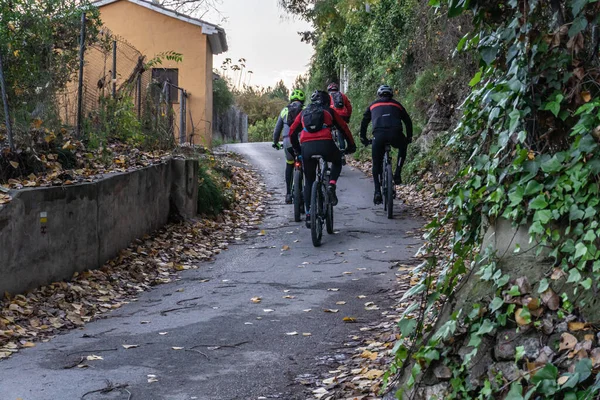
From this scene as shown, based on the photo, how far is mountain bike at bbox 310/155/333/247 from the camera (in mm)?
11219

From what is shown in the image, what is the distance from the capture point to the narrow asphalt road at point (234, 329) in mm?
5641

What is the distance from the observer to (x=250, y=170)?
879 inches

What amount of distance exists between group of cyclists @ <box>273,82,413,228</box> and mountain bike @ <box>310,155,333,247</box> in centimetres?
10

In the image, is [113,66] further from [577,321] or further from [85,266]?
[577,321]

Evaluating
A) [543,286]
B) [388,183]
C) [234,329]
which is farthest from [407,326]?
[388,183]

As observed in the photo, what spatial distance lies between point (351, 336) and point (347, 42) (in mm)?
23555

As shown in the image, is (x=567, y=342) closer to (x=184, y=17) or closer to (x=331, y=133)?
(x=331, y=133)

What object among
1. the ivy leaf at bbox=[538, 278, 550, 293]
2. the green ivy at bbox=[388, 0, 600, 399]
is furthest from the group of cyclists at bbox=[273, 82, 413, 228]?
the ivy leaf at bbox=[538, 278, 550, 293]

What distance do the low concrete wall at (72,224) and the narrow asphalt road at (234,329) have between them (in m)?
0.96

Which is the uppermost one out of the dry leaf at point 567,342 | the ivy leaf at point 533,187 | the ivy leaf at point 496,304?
the ivy leaf at point 533,187

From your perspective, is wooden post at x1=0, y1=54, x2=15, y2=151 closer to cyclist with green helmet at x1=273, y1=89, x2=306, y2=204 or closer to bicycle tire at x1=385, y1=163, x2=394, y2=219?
cyclist with green helmet at x1=273, y1=89, x2=306, y2=204

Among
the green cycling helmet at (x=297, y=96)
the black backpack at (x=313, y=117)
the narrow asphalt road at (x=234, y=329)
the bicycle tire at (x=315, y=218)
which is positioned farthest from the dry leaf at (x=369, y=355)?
the green cycling helmet at (x=297, y=96)

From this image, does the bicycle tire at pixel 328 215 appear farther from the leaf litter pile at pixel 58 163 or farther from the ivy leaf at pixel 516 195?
the ivy leaf at pixel 516 195

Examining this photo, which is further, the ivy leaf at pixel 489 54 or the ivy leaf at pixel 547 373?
the ivy leaf at pixel 489 54
